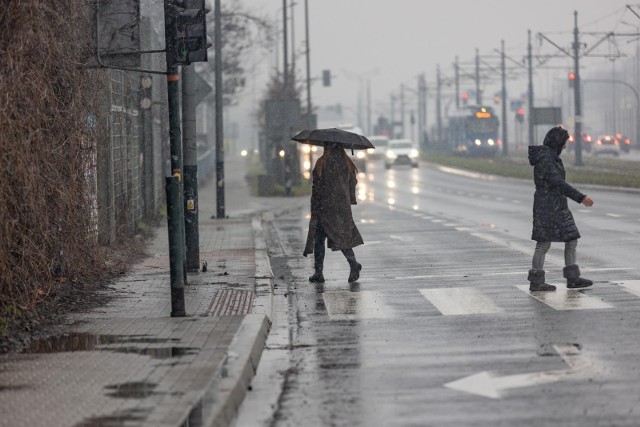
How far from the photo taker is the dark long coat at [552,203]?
47.1ft

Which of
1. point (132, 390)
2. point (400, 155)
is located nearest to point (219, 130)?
point (132, 390)

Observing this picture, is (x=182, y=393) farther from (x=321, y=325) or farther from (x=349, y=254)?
(x=349, y=254)

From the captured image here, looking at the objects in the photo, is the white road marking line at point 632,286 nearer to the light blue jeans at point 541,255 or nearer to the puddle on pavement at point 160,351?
the light blue jeans at point 541,255

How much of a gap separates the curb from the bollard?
0.75m

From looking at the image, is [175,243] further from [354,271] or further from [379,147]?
[379,147]

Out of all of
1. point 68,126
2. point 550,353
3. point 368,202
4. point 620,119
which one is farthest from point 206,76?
point 620,119

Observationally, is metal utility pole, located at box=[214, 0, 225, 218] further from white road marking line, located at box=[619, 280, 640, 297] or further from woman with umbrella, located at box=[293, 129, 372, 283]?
white road marking line, located at box=[619, 280, 640, 297]

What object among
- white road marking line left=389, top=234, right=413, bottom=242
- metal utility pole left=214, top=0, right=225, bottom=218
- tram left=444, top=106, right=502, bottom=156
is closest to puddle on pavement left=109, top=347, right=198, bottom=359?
white road marking line left=389, top=234, right=413, bottom=242

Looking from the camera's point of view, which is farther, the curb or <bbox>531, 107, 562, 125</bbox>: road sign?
A: <bbox>531, 107, 562, 125</bbox>: road sign

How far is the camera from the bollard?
1208 centimetres

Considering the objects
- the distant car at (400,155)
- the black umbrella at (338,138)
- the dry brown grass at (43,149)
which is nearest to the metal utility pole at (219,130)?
the black umbrella at (338,138)

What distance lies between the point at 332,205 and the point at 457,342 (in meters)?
5.29

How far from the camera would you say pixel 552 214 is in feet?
47.2

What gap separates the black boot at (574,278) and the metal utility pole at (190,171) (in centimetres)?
452
